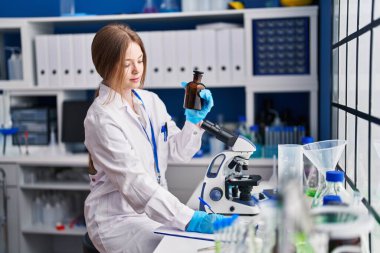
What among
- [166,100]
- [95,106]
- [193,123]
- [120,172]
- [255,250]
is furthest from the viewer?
[166,100]

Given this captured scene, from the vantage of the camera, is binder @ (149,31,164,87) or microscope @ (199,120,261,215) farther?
binder @ (149,31,164,87)

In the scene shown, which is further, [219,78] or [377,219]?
[219,78]

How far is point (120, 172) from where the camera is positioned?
5.25 ft

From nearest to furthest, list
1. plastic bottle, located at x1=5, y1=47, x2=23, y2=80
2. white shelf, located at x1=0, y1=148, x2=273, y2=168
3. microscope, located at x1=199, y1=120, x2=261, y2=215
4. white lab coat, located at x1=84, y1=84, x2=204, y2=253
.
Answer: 1. white lab coat, located at x1=84, y1=84, x2=204, y2=253
2. microscope, located at x1=199, y1=120, x2=261, y2=215
3. white shelf, located at x1=0, y1=148, x2=273, y2=168
4. plastic bottle, located at x1=5, y1=47, x2=23, y2=80

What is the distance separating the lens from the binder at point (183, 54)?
118 inches

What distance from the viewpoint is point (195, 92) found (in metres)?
1.80

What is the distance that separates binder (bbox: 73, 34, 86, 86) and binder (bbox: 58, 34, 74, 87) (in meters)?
0.02

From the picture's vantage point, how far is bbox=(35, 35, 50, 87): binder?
125 inches

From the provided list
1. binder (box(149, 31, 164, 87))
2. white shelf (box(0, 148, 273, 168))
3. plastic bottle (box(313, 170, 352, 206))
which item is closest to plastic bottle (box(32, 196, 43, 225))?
white shelf (box(0, 148, 273, 168))

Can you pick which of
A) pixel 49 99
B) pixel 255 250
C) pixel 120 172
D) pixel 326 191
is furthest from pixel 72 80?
pixel 255 250

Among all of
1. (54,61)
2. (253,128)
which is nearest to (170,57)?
(253,128)

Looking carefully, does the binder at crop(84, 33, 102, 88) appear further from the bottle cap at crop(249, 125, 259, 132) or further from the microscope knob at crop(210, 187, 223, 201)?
the microscope knob at crop(210, 187, 223, 201)

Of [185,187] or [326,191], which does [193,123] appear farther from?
[185,187]

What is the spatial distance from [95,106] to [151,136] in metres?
0.29
